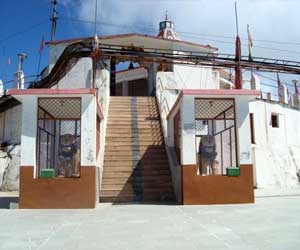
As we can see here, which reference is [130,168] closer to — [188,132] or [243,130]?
[188,132]

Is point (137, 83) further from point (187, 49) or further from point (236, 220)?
point (236, 220)

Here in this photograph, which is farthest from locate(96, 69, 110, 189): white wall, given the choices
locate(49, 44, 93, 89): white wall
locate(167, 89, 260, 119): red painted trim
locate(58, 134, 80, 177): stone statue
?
locate(167, 89, 260, 119): red painted trim

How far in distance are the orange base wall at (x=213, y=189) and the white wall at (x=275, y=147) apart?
7.32 m

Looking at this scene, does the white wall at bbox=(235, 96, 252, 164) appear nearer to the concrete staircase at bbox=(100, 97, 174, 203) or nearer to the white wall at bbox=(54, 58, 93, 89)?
the concrete staircase at bbox=(100, 97, 174, 203)

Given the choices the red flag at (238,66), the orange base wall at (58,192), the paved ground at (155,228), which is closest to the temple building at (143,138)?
the orange base wall at (58,192)

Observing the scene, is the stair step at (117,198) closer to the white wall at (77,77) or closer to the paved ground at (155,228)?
the paved ground at (155,228)

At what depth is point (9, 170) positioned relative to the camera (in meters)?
16.9

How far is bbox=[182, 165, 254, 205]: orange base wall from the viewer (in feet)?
33.2

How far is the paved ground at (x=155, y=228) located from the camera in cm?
527

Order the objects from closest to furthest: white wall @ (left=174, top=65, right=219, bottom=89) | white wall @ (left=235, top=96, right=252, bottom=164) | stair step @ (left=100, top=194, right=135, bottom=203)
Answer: white wall @ (left=235, top=96, right=252, bottom=164), stair step @ (left=100, top=194, right=135, bottom=203), white wall @ (left=174, top=65, right=219, bottom=89)

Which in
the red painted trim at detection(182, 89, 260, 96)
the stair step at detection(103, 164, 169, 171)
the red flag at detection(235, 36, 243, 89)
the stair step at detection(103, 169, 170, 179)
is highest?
the red flag at detection(235, 36, 243, 89)

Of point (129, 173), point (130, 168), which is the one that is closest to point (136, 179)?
point (129, 173)

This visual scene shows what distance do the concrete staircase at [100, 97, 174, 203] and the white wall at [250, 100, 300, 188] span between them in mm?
5725

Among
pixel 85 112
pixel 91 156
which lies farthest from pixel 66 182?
pixel 85 112
